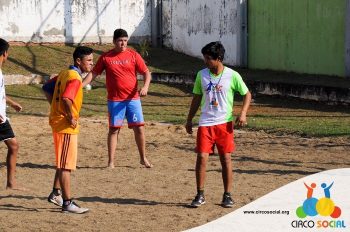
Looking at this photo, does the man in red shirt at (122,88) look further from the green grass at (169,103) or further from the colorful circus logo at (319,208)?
the green grass at (169,103)

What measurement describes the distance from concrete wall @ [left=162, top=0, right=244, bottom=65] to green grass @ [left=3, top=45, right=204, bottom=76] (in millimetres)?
594

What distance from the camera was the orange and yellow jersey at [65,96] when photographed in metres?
7.76

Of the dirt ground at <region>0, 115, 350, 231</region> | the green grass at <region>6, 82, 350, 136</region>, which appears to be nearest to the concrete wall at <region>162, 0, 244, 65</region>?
the green grass at <region>6, 82, 350, 136</region>

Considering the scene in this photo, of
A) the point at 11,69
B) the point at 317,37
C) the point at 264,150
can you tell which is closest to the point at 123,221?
A: the point at 264,150

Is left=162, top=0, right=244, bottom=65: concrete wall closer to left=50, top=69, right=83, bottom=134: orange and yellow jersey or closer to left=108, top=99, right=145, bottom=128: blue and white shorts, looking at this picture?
left=108, top=99, right=145, bottom=128: blue and white shorts

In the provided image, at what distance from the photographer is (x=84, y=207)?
8.16 metres

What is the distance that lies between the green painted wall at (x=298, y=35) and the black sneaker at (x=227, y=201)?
14.6m

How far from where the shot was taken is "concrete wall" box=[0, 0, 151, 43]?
96.5ft

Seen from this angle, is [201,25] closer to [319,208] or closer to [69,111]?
[69,111]

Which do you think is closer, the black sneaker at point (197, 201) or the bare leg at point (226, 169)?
the black sneaker at point (197, 201)

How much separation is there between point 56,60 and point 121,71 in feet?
57.4

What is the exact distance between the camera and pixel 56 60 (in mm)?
27500

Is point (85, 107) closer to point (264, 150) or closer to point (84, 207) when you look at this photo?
point (264, 150)

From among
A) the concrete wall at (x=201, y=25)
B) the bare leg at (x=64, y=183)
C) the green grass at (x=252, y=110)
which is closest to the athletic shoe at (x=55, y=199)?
the bare leg at (x=64, y=183)
